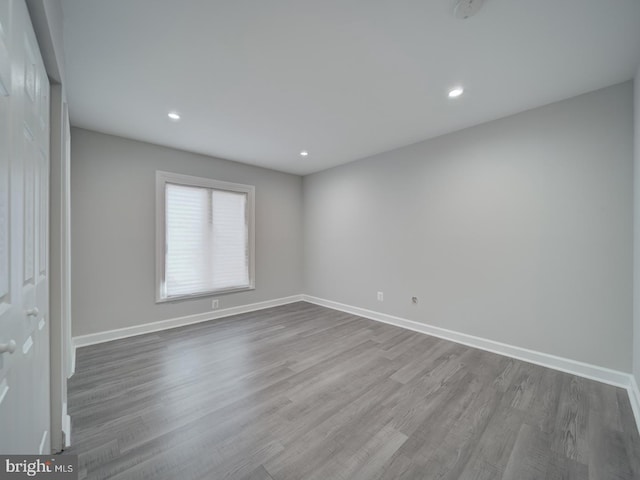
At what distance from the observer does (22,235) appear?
90 cm

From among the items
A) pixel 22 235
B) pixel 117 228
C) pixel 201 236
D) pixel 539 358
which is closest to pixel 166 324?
pixel 201 236

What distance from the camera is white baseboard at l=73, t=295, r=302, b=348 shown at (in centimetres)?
305

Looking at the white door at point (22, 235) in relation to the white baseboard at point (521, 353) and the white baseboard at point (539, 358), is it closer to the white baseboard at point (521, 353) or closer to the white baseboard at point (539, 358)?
the white baseboard at point (539, 358)

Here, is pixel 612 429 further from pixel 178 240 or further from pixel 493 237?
pixel 178 240

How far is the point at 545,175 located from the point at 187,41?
333 centimetres

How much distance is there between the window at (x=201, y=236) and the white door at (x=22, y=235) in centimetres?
245

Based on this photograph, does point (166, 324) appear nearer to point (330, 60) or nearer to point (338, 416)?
point (338, 416)

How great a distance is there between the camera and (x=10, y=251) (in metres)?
0.79

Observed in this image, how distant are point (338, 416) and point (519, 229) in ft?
8.35

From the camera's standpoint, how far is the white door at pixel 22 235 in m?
0.74

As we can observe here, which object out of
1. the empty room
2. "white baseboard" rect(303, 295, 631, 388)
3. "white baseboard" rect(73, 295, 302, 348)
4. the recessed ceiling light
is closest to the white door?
the empty room

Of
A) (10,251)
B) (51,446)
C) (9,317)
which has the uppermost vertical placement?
(10,251)

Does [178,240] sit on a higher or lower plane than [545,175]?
lower

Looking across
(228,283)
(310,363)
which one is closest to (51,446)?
(310,363)
